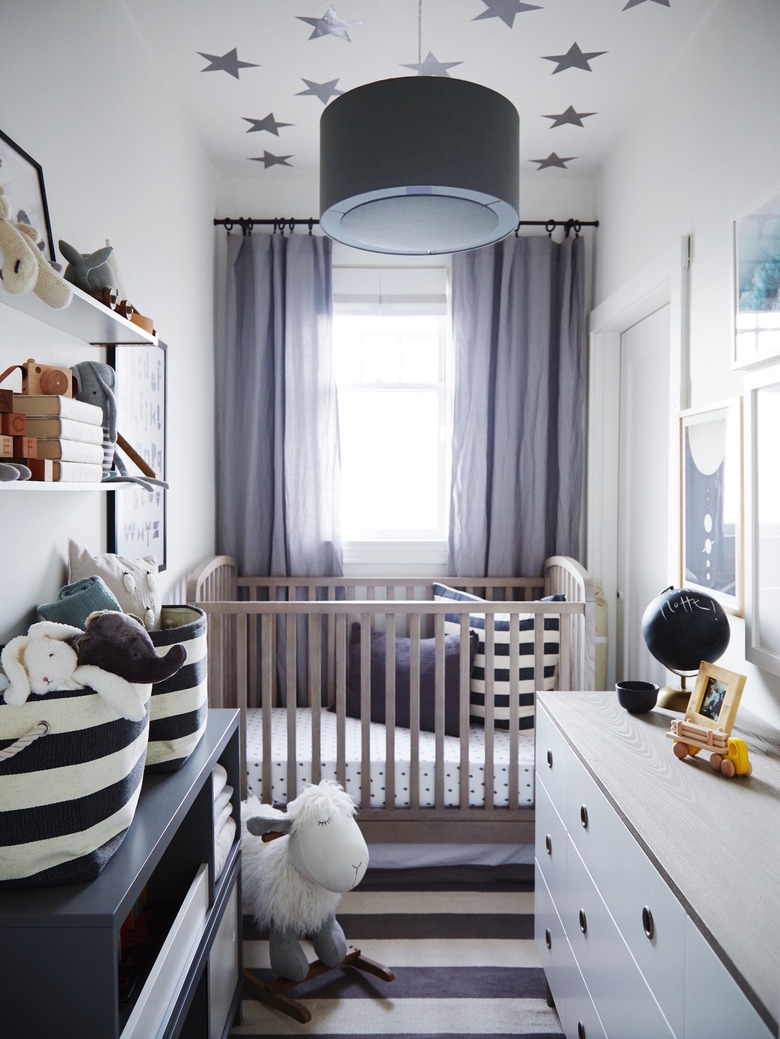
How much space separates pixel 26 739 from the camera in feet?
2.98

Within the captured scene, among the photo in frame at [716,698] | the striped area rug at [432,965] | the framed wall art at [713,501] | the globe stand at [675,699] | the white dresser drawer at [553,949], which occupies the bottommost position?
the striped area rug at [432,965]

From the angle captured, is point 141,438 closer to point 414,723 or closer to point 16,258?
point 16,258

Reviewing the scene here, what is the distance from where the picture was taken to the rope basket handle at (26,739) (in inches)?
35.4

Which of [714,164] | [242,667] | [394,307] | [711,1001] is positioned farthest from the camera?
[394,307]

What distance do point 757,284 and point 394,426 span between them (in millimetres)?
1853

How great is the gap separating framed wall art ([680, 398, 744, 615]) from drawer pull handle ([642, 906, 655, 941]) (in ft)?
2.77

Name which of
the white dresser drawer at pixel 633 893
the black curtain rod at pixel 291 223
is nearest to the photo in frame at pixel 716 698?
the white dresser drawer at pixel 633 893

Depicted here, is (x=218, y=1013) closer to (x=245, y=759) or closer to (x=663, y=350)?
(x=245, y=759)

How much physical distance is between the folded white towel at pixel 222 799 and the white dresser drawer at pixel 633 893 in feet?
2.49

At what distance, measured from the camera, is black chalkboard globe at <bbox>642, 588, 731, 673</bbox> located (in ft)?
5.24

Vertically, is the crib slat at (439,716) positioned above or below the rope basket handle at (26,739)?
below

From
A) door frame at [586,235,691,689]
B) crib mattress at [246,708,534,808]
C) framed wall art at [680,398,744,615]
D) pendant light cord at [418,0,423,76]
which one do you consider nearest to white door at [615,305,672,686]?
door frame at [586,235,691,689]

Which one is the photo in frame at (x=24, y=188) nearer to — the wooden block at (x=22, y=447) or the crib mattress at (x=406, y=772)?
the wooden block at (x=22, y=447)

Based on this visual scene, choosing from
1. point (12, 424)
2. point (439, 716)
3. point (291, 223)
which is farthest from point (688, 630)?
point (291, 223)
